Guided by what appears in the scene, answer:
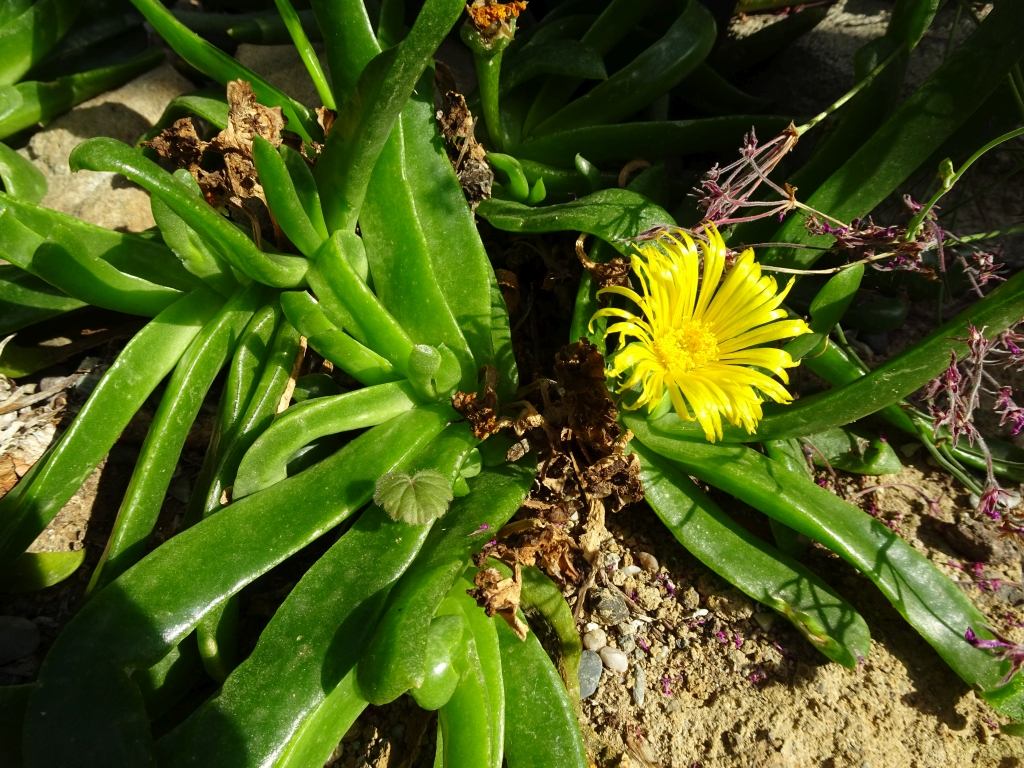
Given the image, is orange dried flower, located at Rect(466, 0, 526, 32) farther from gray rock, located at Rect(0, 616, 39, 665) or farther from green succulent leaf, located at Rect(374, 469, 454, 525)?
gray rock, located at Rect(0, 616, 39, 665)

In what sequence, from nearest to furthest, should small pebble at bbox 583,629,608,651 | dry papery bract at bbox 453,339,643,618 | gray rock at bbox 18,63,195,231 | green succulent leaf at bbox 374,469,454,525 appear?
green succulent leaf at bbox 374,469,454,525, dry papery bract at bbox 453,339,643,618, small pebble at bbox 583,629,608,651, gray rock at bbox 18,63,195,231

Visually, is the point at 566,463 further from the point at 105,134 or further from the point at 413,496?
the point at 105,134

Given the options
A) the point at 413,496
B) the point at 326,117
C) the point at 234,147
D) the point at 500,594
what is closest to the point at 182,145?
the point at 234,147

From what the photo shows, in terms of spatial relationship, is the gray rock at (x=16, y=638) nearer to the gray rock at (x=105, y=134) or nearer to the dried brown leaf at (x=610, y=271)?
the gray rock at (x=105, y=134)

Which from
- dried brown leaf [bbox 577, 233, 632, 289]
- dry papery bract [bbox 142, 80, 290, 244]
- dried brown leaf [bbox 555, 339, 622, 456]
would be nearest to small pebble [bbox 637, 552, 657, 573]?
dried brown leaf [bbox 555, 339, 622, 456]

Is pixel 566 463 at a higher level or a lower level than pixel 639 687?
higher

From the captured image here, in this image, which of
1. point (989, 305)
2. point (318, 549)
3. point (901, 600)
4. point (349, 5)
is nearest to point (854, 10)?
point (989, 305)
